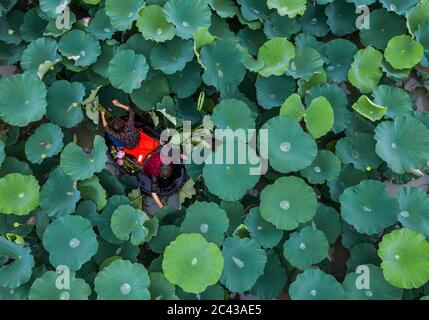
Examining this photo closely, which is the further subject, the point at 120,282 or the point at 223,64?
the point at 223,64

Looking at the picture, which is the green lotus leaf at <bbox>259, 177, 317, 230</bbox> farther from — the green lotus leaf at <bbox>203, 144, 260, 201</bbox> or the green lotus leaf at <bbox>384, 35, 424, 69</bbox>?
the green lotus leaf at <bbox>384, 35, 424, 69</bbox>

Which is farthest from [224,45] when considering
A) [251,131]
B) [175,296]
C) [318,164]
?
[175,296]

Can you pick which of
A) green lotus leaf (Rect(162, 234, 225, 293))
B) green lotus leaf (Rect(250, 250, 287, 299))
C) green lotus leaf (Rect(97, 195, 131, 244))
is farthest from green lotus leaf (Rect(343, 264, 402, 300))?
green lotus leaf (Rect(97, 195, 131, 244))

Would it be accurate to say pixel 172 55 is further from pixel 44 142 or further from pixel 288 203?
pixel 288 203

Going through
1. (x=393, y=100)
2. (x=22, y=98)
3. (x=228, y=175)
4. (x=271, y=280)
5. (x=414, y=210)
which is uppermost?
(x=22, y=98)

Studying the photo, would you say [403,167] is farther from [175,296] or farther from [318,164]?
[175,296]

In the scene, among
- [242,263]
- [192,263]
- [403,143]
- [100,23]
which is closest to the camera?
[192,263]

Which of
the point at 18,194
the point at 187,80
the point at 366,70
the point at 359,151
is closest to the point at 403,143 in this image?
the point at 359,151
